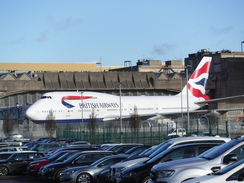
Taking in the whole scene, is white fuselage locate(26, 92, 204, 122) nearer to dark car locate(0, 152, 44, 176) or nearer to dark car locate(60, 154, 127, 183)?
dark car locate(0, 152, 44, 176)

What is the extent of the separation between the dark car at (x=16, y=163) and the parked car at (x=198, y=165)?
14.7m

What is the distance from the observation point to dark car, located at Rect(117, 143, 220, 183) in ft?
50.7

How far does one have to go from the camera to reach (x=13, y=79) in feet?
324

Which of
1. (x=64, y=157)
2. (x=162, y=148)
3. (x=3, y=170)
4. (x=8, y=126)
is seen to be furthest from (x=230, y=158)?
(x=8, y=126)

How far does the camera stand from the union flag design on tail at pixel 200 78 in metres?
81.5

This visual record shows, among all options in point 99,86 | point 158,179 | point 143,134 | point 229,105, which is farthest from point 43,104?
point 158,179

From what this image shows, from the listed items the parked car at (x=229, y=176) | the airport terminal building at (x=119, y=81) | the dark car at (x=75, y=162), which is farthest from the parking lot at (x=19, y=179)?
the airport terminal building at (x=119, y=81)

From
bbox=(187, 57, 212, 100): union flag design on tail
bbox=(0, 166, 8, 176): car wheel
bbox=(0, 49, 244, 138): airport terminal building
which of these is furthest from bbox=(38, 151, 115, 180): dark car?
bbox=(0, 49, 244, 138): airport terminal building

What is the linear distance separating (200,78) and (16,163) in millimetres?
57738

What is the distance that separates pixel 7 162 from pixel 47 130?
40.6 meters

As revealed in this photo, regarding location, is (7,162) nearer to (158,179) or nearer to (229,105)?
(158,179)

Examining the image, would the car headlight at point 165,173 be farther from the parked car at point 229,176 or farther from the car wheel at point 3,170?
the car wheel at point 3,170

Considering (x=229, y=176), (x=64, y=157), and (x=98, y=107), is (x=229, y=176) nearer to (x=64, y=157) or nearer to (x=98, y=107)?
(x=64, y=157)

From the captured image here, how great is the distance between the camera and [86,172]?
19.5 metres
